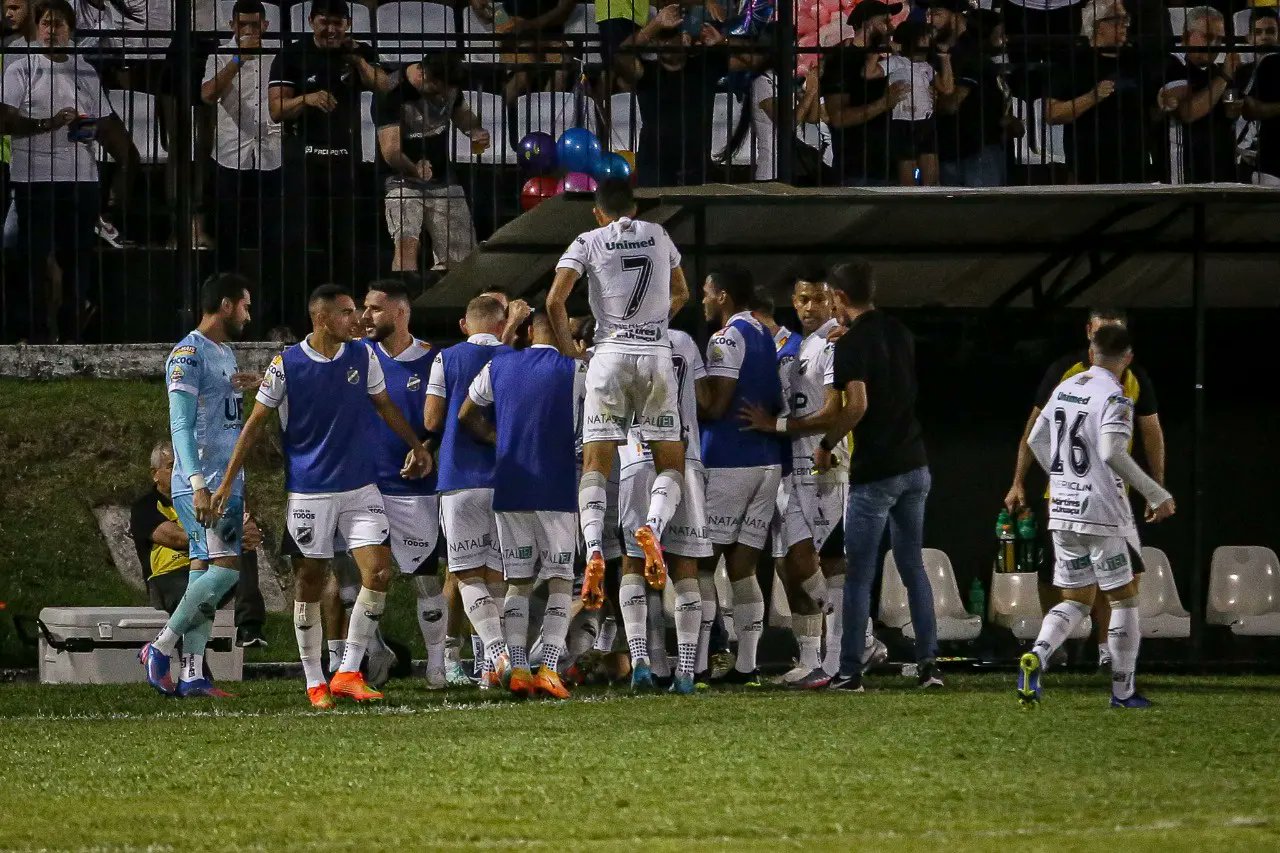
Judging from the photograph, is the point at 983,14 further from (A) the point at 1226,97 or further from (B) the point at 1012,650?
(B) the point at 1012,650

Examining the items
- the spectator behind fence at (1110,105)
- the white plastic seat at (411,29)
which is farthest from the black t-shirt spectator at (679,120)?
the spectator behind fence at (1110,105)

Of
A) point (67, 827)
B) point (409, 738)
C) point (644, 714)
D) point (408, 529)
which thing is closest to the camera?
point (67, 827)

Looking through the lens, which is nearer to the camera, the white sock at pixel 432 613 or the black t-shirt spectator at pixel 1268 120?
the white sock at pixel 432 613

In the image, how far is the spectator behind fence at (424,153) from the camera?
1592 cm

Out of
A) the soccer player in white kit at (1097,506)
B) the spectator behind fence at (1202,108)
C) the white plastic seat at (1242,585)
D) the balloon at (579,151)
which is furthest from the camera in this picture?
the spectator behind fence at (1202,108)

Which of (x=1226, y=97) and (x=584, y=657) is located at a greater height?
(x=1226, y=97)

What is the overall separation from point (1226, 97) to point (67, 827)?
12.3 metres

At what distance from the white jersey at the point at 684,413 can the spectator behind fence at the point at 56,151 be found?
602cm

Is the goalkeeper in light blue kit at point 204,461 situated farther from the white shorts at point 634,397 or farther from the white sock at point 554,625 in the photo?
the white shorts at point 634,397

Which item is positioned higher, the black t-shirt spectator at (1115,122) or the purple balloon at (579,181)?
the black t-shirt spectator at (1115,122)

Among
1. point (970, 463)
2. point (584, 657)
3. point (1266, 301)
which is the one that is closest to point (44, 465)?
point (584, 657)

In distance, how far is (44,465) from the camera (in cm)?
1577

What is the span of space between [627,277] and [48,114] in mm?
6814

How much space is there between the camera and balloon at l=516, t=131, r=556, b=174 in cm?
1557
